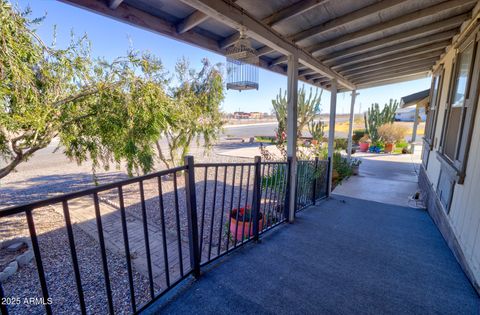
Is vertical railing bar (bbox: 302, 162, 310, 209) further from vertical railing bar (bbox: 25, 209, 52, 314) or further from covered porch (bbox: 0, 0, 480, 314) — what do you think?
vertical railing bar (bbox: 25, 209, 52, 314)

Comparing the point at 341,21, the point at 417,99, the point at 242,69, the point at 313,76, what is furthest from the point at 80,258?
the point at 417,99

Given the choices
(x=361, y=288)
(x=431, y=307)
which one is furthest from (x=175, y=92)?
(x=431, y=307)

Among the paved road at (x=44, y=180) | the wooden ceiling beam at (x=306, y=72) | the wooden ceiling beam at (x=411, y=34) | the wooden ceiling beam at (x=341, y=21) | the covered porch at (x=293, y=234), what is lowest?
the paved road at (x=44, y=180)

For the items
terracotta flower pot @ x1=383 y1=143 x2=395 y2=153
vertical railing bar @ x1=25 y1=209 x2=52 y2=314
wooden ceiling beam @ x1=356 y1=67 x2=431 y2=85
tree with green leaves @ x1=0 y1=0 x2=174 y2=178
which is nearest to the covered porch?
vertical railing bar @ x1=25 y1=209 x2=52 y2=314

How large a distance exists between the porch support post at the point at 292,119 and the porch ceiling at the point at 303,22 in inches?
8.1

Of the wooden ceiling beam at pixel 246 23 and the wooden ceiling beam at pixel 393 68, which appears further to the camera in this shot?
the wooden ceiling beam at pixel 393 68

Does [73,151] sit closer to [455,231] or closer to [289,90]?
[289,90]

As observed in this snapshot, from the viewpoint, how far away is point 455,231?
2.09 meters

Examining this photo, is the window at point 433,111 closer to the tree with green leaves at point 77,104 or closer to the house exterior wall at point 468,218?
the house exterior wall at point 468,218

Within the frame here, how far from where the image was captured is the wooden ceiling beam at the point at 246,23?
150 centimetres

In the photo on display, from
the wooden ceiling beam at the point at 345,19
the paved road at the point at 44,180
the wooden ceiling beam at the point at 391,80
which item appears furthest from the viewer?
the wooden ceiling beam at the point at 391,80

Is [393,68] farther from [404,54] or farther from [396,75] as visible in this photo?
[404,54]

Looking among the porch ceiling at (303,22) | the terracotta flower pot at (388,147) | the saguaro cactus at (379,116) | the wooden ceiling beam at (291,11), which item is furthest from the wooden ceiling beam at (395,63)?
the saguaro cactus at (379,116)

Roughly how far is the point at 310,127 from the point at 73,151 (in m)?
5.52
